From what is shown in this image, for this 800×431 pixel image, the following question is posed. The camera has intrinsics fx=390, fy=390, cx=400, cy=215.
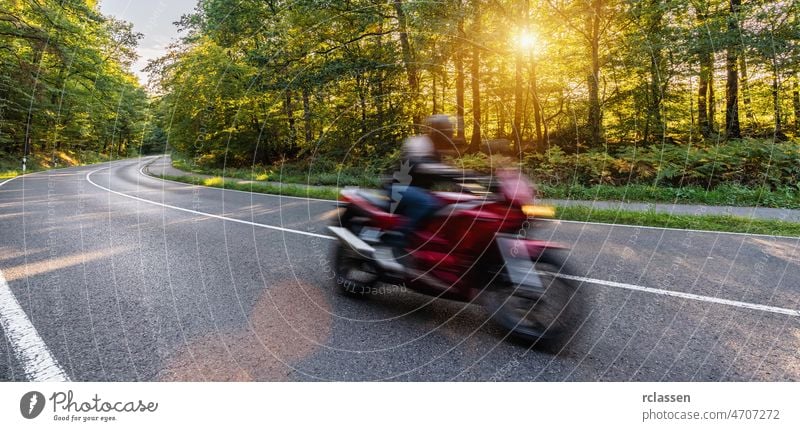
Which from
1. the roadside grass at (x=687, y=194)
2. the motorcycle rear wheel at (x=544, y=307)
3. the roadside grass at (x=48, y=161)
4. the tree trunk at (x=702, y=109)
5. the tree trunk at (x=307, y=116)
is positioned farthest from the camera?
the roadside grass at (x=48, y=161)

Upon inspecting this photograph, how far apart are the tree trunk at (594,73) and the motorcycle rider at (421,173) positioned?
1298 cm

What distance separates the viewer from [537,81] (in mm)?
16094

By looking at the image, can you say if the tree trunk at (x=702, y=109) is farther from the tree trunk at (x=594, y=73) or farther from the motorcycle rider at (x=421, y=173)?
the motorcycle rider at (x=421, y=173)

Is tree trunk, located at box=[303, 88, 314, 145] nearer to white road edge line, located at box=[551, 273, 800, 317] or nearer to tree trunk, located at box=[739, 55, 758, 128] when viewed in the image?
white road edge line, located at box=[551, 273, 800, 317]

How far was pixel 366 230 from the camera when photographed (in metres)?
4.06

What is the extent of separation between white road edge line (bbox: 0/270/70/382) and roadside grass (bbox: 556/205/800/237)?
328 inches

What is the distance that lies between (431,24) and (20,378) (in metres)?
11.7

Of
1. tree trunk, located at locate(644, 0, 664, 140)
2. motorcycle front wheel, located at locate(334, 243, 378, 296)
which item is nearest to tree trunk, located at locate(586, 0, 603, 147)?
tree trunk, located at locate(644, 0, 664, 140)

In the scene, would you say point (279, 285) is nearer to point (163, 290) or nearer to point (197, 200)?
point (163, 290)

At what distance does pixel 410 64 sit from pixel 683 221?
272 inches

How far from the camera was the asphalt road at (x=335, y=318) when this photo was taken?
104 inches

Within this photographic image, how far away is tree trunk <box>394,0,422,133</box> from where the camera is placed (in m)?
8.80

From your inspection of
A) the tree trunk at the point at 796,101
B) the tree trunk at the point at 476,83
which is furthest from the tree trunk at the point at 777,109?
the tree trunk at the point at 476,83

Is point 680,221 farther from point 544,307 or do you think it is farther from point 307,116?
point 307,116
